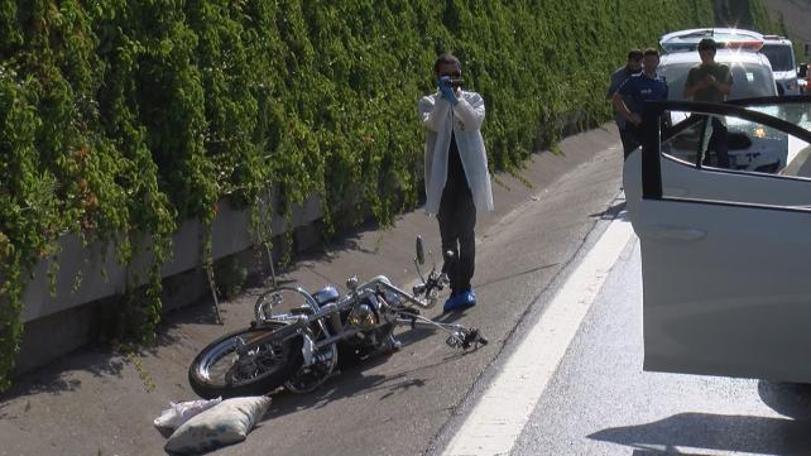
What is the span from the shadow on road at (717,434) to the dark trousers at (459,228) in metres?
3.37

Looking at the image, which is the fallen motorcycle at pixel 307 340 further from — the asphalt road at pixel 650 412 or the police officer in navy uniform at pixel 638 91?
the police officer in navy uniform at pixel 638 91

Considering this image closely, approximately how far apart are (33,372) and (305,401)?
156 centimetres

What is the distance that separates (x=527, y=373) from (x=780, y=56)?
26.1 meters

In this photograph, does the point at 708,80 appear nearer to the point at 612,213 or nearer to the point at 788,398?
the point at 612,213

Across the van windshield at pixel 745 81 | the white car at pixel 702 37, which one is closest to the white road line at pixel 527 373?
the van windshield at pixel 745 81

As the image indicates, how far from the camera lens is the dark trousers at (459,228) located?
11055 millimetres

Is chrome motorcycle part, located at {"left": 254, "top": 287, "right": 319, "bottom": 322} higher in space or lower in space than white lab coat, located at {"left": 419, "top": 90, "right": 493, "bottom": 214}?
lower

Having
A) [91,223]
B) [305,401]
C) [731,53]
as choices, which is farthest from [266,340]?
[731,53]

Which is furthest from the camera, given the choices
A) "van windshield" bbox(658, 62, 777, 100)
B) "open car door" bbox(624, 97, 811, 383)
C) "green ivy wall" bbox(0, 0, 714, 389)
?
"van windshield" bbox(658, 62, 777, 100)

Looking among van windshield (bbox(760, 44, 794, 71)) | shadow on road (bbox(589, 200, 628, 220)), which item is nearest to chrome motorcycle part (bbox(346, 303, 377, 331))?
shadow on road (bbox(589, 200, 628, 220))

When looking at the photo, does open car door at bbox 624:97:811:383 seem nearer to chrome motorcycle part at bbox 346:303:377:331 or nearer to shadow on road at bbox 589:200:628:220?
chrome motorcycle part at bbox 346:303:377:331

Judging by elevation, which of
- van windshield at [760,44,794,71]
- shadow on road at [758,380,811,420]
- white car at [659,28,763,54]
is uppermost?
shadow on road at [758,380,811,420]

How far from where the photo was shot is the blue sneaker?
11.1 meters

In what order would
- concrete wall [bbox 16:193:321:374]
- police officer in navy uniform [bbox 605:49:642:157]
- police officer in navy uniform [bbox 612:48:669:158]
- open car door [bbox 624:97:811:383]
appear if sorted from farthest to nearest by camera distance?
police officer in navy uniform [bbox 605:49:642:157]
police officer in navy uniform [bbox 612:48:669:158]
concrete wall [bbox 16:193:321:374]
open car door [bbox 624:97:811:383]
